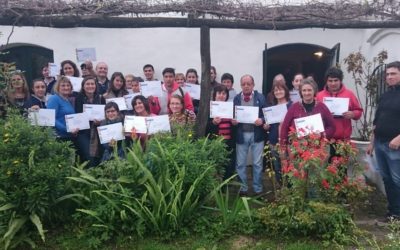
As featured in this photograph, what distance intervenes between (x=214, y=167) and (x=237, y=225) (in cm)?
68

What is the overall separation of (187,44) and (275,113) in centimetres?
313

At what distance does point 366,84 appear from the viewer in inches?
316

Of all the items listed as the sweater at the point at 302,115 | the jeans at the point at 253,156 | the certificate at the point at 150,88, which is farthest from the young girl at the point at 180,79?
the sweater at the point at 302,115

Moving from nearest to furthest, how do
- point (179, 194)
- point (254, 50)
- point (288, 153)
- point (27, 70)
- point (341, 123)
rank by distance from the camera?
point (179, 194)
point (288, 153)
point (341, 123)
point (254, 50)
point (27, 70)

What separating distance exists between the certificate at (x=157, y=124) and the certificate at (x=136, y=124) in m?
0.06

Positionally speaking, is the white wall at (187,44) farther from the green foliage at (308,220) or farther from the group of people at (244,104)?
the green foliage at (308,220)

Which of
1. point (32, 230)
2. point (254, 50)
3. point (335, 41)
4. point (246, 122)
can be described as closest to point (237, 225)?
point (246, 122)

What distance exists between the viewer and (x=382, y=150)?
520 centimetres

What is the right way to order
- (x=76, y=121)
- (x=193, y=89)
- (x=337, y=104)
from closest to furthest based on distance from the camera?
1. (x=337, y=104)
2. (x=76, y=121)
3. (x=193, y=89)

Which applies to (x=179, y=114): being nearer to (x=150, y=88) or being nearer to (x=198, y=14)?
(x=150, y=88)

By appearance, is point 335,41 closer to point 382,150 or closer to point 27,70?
point 382,150

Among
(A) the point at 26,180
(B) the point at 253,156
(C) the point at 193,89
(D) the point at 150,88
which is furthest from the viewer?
(C) the point at 193,89

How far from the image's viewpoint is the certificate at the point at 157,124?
224 inches

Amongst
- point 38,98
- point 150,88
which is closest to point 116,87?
point 150,88
